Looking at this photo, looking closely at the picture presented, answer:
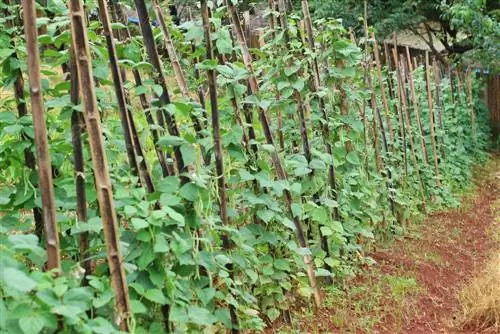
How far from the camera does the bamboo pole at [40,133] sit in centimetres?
191

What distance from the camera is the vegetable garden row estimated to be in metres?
2.04

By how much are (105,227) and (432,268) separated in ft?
12.7

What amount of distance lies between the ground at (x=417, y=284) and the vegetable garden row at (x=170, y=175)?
181mm

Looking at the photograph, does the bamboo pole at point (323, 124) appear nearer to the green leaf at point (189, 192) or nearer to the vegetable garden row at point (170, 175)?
the vegetable garden row at point (170, 175)

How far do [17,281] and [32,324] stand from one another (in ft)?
0.45

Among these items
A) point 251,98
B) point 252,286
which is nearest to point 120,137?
point 251,98

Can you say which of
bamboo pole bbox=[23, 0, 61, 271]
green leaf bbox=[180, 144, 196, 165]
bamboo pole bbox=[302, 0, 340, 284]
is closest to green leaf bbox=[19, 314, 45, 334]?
bamboo pole bbox=[23, 0, 61, 271]

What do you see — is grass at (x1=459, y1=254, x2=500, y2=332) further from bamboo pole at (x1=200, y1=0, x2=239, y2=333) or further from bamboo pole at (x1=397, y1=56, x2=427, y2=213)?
bamboo pole at (x1=397, y1=56, x2=427, y2=213)

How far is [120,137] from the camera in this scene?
300cm

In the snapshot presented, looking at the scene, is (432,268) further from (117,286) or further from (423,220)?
(117,286)

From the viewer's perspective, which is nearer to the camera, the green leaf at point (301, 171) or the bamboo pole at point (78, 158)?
the bamboo pole at point (78, 158)

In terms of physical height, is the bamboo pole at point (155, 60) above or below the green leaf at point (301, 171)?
above

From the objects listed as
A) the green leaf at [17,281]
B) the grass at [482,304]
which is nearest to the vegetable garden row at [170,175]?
the green leaf at [17,281]

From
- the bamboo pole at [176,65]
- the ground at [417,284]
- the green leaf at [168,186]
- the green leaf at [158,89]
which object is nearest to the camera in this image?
the green leaf at [168,186]
